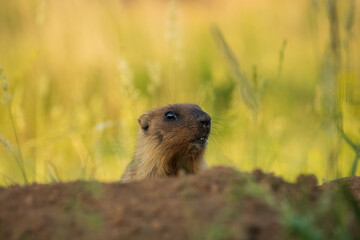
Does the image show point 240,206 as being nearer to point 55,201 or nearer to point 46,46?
point 55,201

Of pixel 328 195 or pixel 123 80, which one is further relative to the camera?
pixel 123 80

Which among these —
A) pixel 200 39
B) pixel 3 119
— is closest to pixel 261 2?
pixel 200 39

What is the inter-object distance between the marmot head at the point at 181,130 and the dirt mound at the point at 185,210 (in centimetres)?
173

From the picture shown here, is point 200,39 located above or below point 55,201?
below

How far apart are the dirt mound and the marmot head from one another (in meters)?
1.73

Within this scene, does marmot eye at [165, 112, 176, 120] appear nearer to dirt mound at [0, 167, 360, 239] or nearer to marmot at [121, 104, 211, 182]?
marmot at [121, 104, 211, 182]

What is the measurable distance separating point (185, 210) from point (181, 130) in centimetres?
223

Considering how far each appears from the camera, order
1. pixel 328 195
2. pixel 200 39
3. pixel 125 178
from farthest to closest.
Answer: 1. pixel 200 39
2. pixel 125 178
3. pixel 328 195

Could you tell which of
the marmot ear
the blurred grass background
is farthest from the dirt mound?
the blurred grass background

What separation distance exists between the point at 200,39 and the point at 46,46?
9.96 feet

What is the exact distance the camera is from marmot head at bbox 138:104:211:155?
4469mm

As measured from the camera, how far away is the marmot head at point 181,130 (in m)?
4.47

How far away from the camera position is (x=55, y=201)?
8.43 ft

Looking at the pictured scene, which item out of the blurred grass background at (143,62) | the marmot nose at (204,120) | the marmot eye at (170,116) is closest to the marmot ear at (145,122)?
the marmot eye at (170,116)
